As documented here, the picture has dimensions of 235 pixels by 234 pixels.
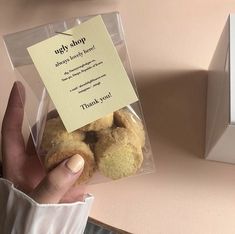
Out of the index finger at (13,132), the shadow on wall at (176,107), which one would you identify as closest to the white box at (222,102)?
the shadow on wall at (176,107)

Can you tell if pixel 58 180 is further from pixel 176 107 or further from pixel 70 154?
pixel 176 107

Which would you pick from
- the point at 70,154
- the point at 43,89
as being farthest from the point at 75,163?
the point at 43,89

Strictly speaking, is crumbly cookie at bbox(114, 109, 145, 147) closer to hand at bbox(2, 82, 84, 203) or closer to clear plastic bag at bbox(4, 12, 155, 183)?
clear plastic bag at bbox(4, 12, 155, 183)

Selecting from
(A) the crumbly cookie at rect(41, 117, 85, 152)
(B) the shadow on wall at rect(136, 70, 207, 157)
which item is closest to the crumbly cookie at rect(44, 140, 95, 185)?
(A) the crumbly cookie at rect(41, 117, 85, 152)

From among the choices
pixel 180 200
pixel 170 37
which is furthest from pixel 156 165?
pixel 170 37

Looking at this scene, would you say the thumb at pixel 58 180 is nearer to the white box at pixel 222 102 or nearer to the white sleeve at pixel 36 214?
the white sleeve at pixel 36 214

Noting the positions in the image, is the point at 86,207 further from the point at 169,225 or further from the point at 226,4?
the point at 226,4

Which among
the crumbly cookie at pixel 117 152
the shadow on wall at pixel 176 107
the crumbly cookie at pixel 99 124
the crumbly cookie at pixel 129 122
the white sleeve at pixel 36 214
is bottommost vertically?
the white sleeve at pixel 36 214
